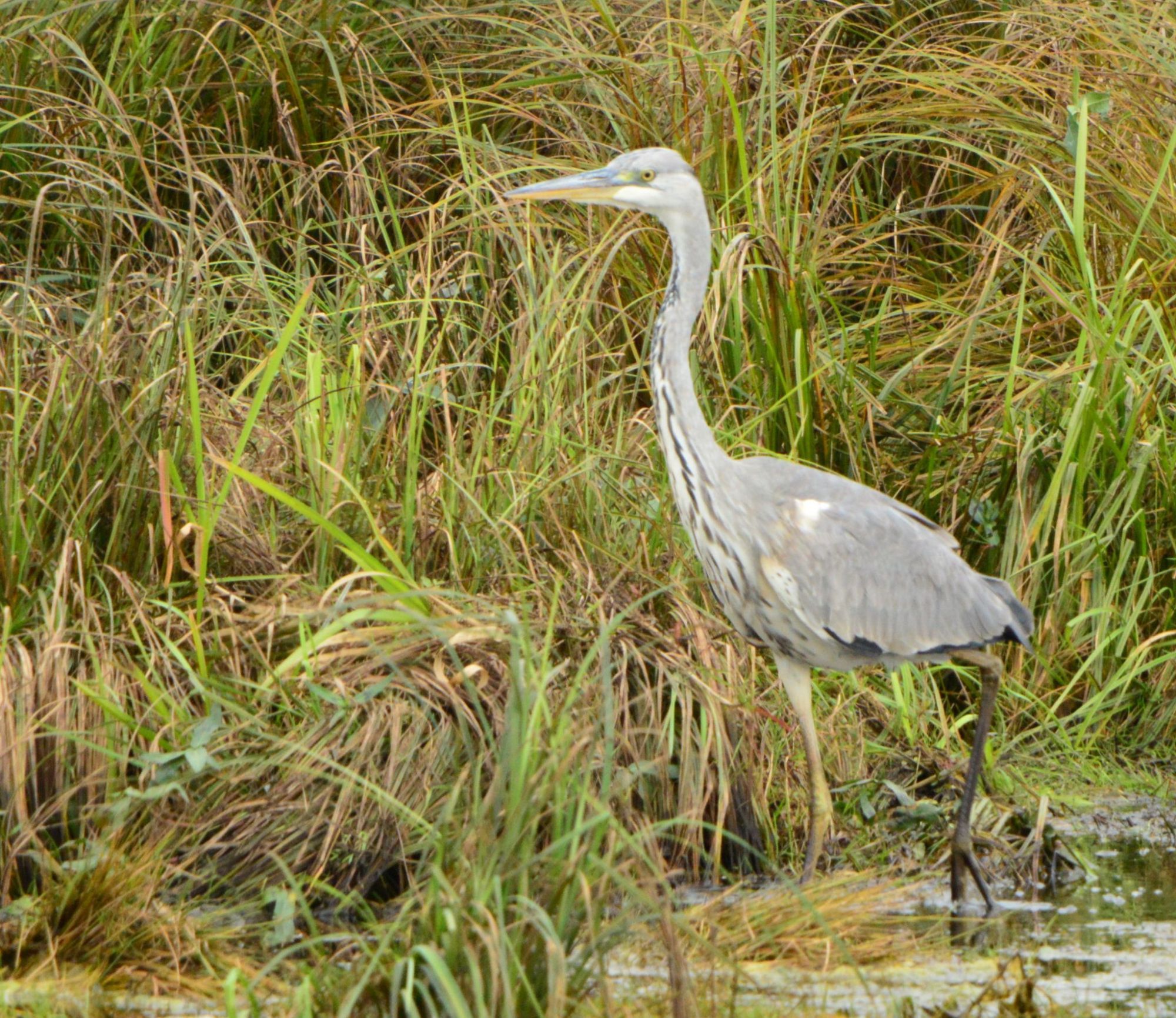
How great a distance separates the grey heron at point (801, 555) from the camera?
4469mm

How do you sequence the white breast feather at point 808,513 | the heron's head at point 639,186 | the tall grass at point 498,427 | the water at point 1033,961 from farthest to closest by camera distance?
the heron's head at point 639,186 < the white breast feather at point 808,513 < the tall grass at point 498,427 < the water at point 1033,961

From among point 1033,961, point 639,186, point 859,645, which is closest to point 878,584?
point 859,645

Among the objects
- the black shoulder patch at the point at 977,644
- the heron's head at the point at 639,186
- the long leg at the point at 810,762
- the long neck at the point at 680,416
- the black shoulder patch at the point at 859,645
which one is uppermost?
the heron's head at the point at 639,186

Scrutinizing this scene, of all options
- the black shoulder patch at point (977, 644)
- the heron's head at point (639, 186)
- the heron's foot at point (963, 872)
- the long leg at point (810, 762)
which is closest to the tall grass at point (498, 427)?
the long leg at point (810, 762)

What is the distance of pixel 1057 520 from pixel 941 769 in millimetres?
1012

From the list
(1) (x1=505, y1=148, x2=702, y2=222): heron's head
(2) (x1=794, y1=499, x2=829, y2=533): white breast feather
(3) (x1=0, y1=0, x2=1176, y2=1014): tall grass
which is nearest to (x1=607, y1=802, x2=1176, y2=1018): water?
(3) (x1=0, y1=0, x2=1176, y2=1014): tall grass

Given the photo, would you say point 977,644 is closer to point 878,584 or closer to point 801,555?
point 878,584

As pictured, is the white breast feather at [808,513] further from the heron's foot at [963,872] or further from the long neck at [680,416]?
the heron's foot at [963,872]

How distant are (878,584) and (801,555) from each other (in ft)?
0.74

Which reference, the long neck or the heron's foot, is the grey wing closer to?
the long neck

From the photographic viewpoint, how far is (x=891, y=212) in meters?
6.81

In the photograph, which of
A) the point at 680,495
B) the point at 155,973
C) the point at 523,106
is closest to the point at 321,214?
the point at 523,106

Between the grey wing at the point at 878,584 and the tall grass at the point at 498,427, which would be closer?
the tall grass at the point at 498,427

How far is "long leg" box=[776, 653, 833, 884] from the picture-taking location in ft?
14.7
